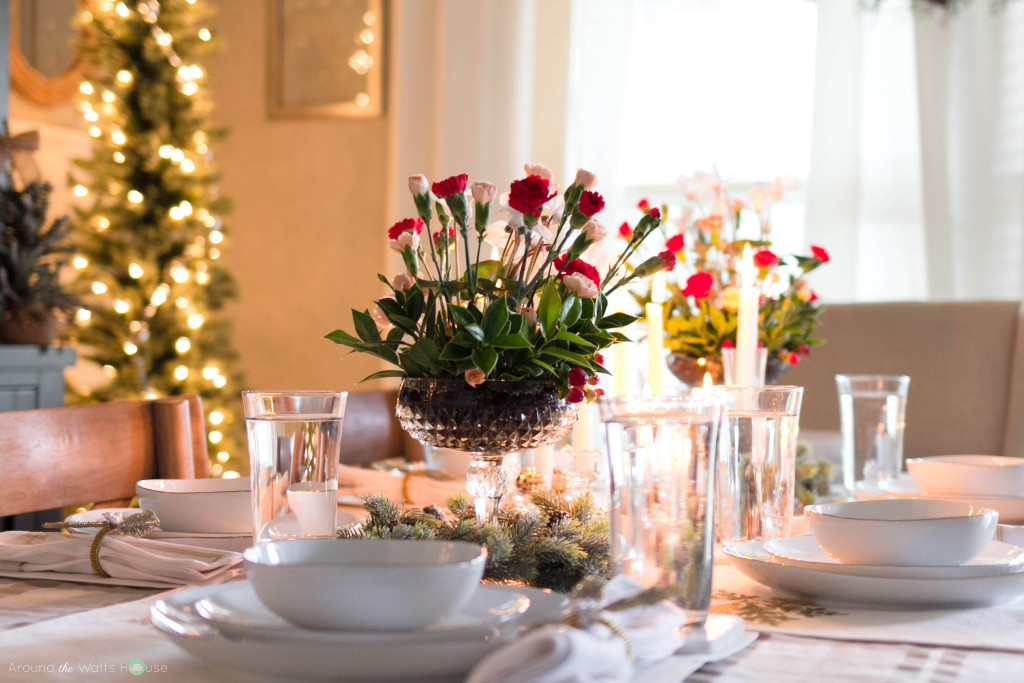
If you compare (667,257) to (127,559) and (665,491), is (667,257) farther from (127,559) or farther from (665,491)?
(127,559)

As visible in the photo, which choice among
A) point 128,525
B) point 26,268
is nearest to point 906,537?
point 128,525

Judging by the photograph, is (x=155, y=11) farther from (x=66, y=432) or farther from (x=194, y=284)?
(x=66, y=432)

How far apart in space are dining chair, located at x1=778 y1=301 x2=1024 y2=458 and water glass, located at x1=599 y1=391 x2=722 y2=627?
175 centimetres

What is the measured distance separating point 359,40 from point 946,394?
2.56 m

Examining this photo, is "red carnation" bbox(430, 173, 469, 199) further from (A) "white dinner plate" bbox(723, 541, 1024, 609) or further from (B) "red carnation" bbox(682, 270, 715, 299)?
(B) "red carnation" bbox(682, 270, 715, 299)

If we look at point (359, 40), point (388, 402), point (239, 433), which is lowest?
point (239, 433)

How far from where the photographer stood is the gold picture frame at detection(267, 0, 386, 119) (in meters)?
3.81

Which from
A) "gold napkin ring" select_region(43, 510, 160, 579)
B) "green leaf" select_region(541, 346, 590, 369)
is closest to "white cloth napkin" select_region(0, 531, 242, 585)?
"gold napkin ring" select_region(43, 510, 160, 579)

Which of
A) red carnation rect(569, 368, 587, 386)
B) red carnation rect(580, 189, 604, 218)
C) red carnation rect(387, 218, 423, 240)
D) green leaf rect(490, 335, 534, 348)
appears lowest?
red carnation rect(569, 368, 587, 386)

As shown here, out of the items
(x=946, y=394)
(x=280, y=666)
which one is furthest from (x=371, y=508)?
(x=946, y=394)

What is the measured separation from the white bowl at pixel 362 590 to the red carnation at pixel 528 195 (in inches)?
13.8

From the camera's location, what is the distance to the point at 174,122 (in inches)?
143

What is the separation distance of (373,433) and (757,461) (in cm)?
147

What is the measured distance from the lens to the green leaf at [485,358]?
752 mm
